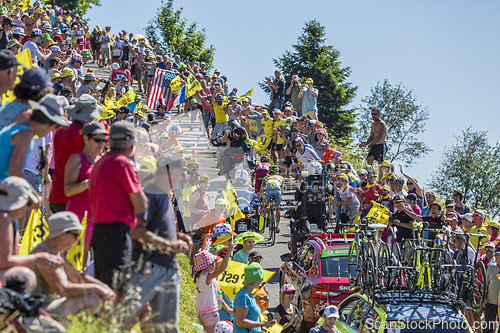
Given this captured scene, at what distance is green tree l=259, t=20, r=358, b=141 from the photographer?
172 ft

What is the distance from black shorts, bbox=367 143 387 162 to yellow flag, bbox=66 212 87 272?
1391cm

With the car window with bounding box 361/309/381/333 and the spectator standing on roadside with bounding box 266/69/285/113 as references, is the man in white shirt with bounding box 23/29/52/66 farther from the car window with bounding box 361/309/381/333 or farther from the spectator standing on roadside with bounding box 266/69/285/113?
the spectator standing on roadside with bounding box 266/69/285/113

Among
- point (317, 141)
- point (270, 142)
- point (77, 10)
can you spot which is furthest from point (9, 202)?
point (77, 10)

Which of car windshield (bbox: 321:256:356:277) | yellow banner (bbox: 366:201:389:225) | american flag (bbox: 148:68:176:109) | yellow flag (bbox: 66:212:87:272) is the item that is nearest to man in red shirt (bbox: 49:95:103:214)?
yellow flag (bbox: 66:212:87:272)

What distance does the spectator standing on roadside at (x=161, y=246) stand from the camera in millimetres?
5191

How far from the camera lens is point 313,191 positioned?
13.6 metres

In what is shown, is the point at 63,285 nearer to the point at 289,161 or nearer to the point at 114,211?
the point at 114,211

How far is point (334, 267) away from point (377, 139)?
8.86 m

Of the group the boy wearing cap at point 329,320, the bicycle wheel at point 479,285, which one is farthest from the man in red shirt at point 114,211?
the bicycle wheel at point 479,285

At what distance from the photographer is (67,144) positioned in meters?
6.33

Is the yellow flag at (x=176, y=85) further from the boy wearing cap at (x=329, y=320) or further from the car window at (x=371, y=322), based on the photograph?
the car window at (x=371, y=322)

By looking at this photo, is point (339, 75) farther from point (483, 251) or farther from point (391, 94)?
point (483, 251)

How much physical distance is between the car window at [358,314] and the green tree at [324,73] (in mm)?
44339

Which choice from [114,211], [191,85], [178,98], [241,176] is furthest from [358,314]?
[191,85]
